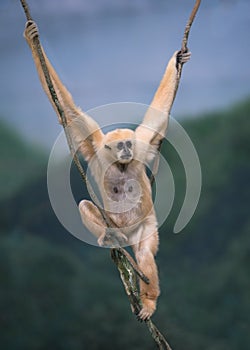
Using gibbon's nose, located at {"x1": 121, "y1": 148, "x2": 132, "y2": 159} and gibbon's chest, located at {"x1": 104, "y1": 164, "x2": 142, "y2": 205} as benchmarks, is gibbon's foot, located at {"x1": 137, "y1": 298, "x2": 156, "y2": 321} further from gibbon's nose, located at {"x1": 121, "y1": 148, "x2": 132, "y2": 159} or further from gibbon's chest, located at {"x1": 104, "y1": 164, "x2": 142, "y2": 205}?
gibbon's nose, located at {"x1": 121, "y1": 148, "x2": 132, "y2": 159}

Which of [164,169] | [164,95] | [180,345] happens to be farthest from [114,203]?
[180,345]

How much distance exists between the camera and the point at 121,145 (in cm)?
380

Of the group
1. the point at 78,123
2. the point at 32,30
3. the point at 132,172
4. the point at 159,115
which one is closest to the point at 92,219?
the point at 132,172

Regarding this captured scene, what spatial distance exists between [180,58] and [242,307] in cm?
298

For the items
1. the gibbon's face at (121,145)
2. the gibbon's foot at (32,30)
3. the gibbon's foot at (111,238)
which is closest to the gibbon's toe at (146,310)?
the gibbon's foot at (111,238)

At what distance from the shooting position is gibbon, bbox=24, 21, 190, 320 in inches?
149

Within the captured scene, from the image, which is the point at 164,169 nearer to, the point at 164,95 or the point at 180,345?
the point at 164,95

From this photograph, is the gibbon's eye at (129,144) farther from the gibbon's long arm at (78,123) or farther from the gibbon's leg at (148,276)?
the gibbon's leg at (148,276)

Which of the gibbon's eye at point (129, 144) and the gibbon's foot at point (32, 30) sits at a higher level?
the gibbon's foot at point (32, 30)

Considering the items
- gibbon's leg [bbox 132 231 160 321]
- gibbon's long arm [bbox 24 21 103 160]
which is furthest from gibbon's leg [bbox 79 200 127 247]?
gibbon's long arm [bbox 24 21 103 160]

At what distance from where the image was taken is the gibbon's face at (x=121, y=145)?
3805 mm

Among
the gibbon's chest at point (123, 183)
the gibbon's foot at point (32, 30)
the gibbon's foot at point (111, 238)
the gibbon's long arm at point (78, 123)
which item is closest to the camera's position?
the gibbon's foot at point (32, 30)

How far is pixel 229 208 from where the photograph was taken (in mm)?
5977

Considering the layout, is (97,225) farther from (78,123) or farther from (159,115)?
(159,115)
